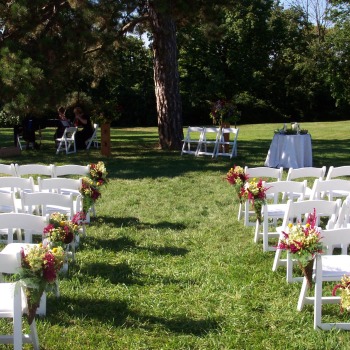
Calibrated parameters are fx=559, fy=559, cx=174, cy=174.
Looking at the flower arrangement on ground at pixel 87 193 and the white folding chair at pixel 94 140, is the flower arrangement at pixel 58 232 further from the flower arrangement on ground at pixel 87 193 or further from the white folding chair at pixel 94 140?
the white folding chair at pixel 94 140

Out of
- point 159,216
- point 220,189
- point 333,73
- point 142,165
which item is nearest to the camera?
point 159,216

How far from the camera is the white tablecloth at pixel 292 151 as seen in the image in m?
12.7

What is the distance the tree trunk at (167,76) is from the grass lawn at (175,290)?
26.4 feet

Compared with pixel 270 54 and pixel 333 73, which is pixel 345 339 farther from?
pixel 270 54

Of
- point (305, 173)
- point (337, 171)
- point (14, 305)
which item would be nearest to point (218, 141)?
point (337, 171)

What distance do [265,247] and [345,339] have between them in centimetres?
216

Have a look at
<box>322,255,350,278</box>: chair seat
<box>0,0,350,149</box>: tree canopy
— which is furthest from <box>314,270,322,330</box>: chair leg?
<box>0,0,350,149</box>: tree canopy

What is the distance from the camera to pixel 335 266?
4176 millimetres

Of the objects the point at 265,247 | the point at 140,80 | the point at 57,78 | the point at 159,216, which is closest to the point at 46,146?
the point at 57,78

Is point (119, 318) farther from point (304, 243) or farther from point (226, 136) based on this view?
point (226, 136)

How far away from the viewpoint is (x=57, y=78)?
13695mm

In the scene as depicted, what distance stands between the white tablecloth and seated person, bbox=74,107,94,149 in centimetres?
674

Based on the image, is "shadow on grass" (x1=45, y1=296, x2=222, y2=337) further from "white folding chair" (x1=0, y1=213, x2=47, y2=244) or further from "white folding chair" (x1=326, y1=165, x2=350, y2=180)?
"white folding chair" (x1=326, y1=165, x2=350, y2=180)

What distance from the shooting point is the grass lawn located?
392cm
